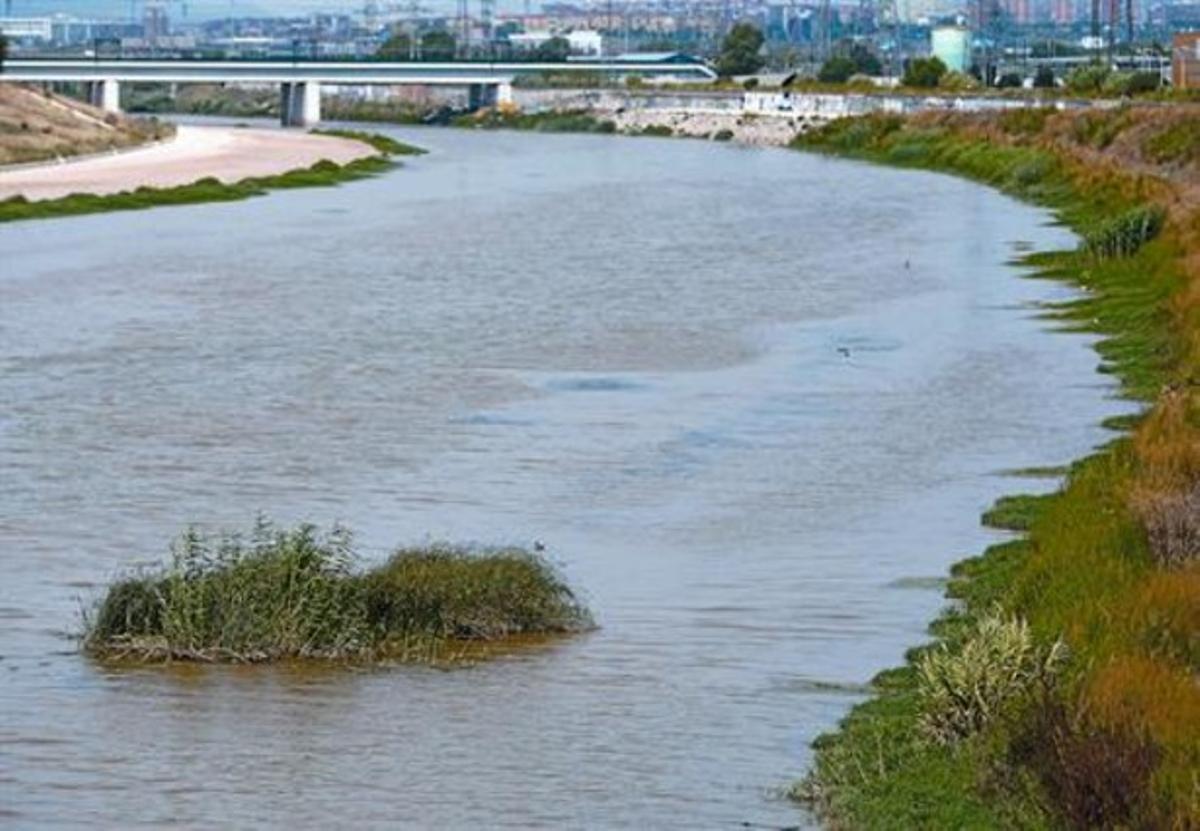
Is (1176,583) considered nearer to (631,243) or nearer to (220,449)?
(220,449)

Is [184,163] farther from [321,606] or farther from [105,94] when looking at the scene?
[321,606]

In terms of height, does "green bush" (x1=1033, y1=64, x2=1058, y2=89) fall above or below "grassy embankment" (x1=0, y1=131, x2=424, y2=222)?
above

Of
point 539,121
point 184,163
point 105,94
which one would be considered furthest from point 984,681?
point 105,94

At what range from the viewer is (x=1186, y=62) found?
94.2 metres

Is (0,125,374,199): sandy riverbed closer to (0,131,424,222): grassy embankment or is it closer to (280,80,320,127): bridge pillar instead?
(0,131,424,222): grassy embankment

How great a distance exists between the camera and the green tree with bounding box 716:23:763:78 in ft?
528

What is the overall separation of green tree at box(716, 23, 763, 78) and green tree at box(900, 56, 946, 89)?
36385 millimetres

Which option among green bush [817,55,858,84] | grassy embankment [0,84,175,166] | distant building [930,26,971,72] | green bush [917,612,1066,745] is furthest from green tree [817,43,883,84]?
green bush [917,612,1066,745]

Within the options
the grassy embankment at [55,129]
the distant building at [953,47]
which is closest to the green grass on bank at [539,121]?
the distant building at [953,47]

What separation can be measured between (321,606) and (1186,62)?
82605 mm

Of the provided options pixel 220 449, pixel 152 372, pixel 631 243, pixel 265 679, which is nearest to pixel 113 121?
pixel 631 243

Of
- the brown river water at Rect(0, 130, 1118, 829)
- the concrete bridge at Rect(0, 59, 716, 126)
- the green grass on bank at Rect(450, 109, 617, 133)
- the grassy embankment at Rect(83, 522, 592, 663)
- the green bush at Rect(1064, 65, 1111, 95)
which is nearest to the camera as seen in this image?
the brown river water at Rect(0, 130, 1118, 829)

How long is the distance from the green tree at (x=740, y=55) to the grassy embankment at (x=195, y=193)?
7669 centimetres

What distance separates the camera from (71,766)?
43.1ft
